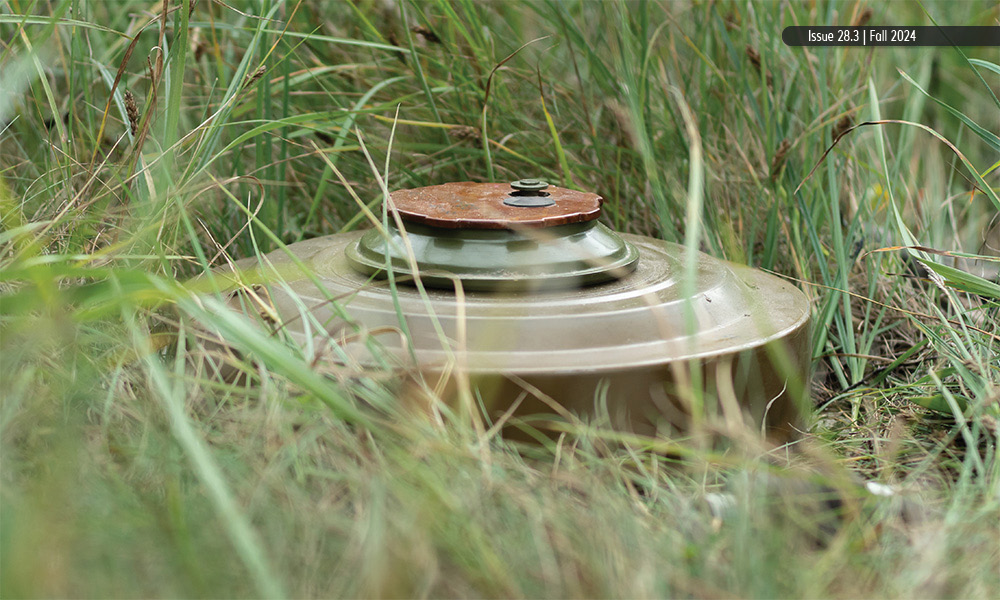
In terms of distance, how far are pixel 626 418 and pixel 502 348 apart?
5.9 inches

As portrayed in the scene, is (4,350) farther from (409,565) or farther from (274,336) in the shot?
(409,565)

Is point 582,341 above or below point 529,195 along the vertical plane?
below

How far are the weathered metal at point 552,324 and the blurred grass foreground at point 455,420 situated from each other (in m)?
0.05

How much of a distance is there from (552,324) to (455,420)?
0.71 ft

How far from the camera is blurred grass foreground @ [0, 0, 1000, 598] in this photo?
0.63 meters

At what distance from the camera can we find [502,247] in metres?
1.07

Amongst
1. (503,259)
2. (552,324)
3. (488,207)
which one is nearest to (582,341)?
(552,324)

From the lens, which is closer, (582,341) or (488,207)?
(582,341)

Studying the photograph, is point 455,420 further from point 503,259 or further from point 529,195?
point 529,195

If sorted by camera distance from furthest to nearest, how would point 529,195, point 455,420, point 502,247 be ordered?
point 529,195
point 502,247
point 455,420

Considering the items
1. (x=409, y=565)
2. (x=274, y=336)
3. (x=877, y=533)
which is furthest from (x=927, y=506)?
(x=274, y=336)

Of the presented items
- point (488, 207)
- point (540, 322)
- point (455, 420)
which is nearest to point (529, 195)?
point (488, 207)

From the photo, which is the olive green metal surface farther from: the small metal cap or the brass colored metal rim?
the small metal cap

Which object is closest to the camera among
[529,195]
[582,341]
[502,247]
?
[582,341]
